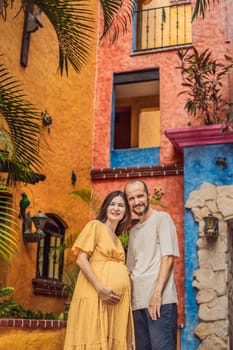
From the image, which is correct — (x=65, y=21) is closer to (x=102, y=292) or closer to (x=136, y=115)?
(x=102, y=292)

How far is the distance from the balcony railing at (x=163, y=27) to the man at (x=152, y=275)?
673 centimetres

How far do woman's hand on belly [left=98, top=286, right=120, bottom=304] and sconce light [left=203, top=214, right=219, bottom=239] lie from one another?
4342 millimetres

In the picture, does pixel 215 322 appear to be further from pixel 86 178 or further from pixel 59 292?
pixel 86 178

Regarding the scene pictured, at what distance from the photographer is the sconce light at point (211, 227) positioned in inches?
277

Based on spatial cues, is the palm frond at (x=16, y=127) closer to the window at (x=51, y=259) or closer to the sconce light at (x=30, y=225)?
the sconce light at (x=30, y=225)

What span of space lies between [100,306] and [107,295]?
0.26 ft

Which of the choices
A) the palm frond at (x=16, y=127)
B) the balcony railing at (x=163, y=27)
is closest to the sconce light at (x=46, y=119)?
the palm frond at (x=16, y=127)

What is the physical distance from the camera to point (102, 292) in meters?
2.84

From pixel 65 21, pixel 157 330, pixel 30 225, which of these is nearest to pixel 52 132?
pixel 30 225

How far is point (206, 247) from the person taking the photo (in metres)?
7.15

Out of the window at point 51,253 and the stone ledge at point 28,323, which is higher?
the window at point 51,253

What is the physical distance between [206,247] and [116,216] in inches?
170

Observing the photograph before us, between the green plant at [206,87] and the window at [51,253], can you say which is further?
the green plant at [206,87]

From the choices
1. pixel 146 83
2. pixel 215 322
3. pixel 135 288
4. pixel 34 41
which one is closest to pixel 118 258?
pixel 135 288
